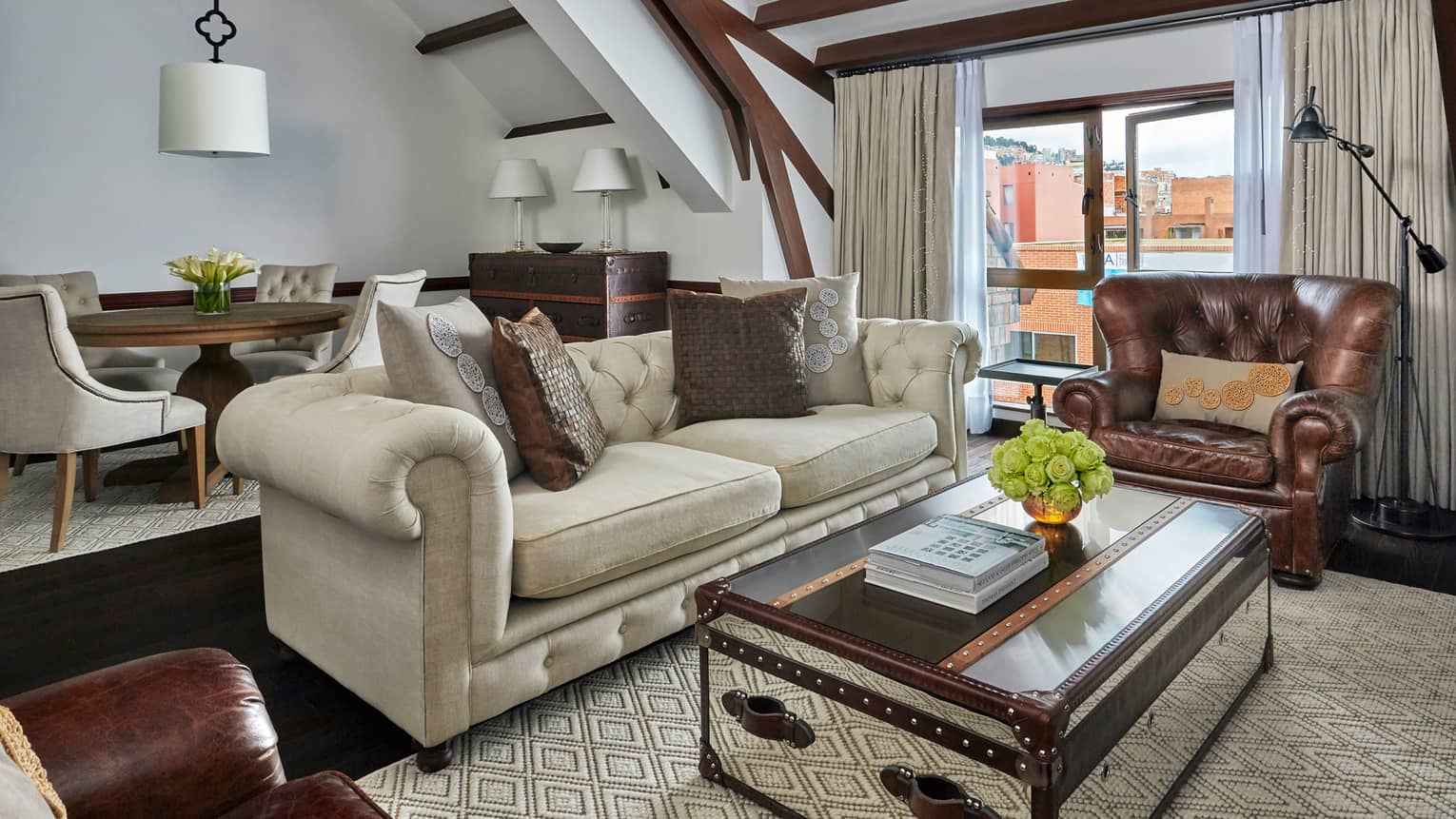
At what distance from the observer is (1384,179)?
3.77 metres

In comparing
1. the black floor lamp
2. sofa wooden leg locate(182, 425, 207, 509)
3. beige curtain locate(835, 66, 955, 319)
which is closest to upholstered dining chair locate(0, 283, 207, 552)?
sofa wooden leg locate(182, 425, 207, 509)

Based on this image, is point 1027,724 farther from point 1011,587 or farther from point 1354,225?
point 1354,225

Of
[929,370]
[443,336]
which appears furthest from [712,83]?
[443,336]

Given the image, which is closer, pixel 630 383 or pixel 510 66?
pixel 630 383

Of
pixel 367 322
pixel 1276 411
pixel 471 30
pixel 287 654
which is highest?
pixel 471 30

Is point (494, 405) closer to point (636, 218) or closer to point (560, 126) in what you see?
point (636, 218)

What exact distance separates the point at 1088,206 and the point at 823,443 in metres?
2.73

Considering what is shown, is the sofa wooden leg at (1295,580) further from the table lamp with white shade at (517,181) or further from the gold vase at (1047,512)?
the table lamp with white shade at (517,181)

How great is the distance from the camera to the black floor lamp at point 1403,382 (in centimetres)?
345

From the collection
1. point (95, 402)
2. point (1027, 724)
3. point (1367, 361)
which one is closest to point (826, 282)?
point (1367, 361)

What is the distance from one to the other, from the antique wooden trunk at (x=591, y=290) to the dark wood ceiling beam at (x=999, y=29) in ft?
5.20

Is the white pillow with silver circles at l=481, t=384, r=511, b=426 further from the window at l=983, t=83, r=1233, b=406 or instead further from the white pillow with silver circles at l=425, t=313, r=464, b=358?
the window at l=983, t=83, r=1233, b=406

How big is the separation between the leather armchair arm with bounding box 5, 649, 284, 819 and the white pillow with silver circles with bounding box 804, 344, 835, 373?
2.51 metres

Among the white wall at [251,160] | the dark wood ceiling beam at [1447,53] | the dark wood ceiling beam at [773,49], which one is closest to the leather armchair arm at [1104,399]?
the dark wood ceiling beam at [1447,53]
